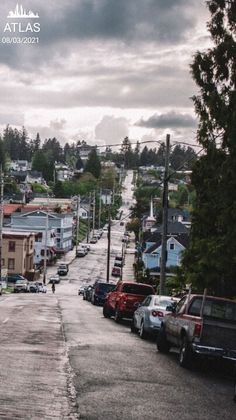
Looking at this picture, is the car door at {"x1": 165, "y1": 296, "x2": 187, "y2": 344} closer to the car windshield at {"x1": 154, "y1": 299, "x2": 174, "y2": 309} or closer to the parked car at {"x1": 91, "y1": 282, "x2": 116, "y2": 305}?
the car windshield at {"x1": 154, "y1": 299, "x2": 174, "y2": 309}

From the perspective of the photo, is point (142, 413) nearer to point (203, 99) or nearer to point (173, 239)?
point (203, 99)

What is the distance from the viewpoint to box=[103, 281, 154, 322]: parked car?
30406mm

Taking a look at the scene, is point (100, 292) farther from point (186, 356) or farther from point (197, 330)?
point (197, 330)

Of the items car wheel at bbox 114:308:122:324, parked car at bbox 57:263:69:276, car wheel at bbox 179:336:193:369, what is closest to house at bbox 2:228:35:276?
parked car at bbox 57:263:69:276

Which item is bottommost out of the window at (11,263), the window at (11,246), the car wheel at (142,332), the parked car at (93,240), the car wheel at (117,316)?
the window at (11,263)

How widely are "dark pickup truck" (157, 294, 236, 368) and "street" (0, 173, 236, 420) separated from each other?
1.57ft

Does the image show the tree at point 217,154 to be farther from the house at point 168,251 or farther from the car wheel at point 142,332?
the house at point 168,251

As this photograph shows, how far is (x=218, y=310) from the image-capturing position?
16609 mm

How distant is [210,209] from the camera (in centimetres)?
2153

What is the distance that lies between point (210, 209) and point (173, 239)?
84.5 metres

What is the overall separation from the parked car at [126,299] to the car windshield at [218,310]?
1330 centimetres

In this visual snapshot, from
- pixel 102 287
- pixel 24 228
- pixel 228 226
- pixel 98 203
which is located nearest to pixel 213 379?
pixel 228 226

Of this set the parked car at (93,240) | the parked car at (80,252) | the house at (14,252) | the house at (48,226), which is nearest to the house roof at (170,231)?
the parked car at (80,252)

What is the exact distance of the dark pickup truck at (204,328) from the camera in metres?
15.6
